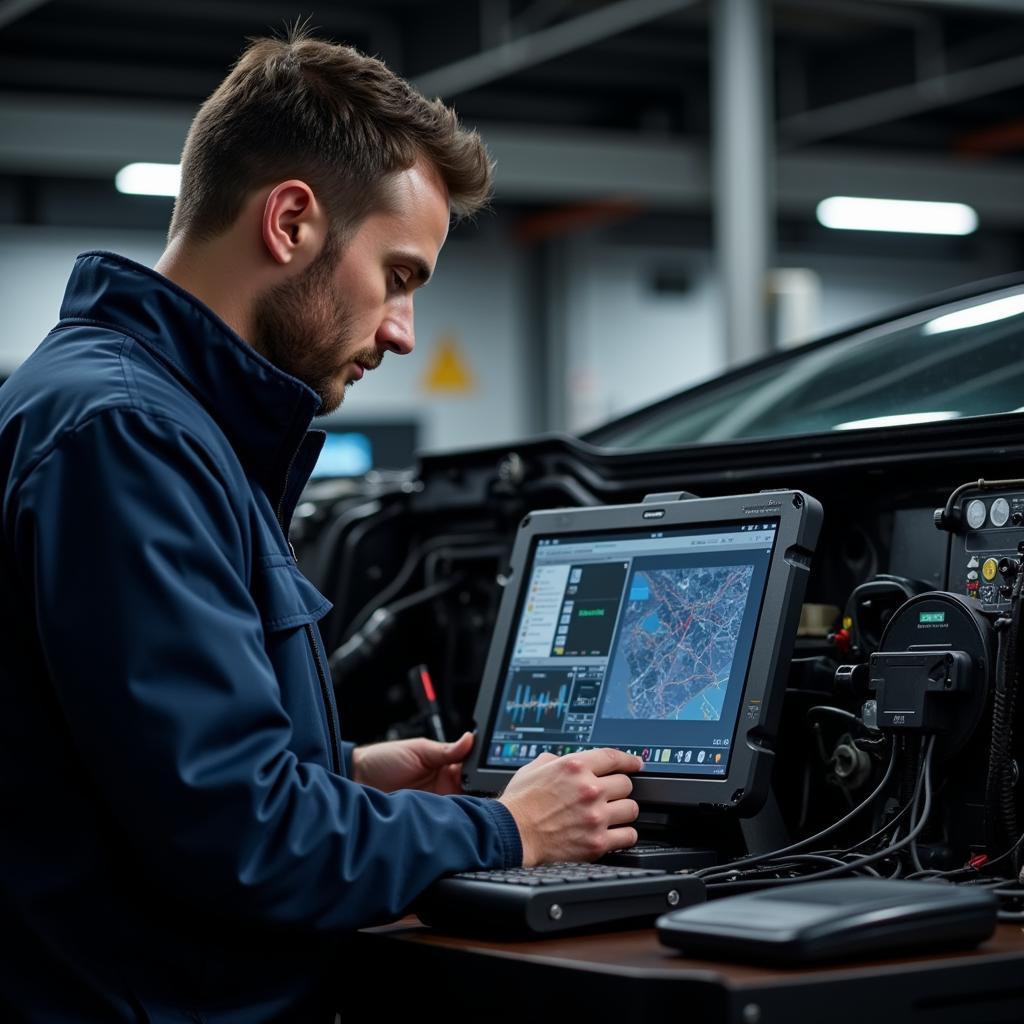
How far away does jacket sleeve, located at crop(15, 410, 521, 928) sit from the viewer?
4.33 ft

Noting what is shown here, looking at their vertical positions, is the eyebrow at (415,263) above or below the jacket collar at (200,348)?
above

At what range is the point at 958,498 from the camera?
171 cm

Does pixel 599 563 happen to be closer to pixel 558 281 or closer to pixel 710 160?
pixel 710 160

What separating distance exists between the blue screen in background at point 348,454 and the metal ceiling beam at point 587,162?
62.5 inches

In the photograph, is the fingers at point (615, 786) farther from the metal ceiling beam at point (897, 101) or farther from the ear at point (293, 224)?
the metal ceiling beam at point (897, 101)

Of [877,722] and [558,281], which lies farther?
[558,281]

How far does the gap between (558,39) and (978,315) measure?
15.0 ft

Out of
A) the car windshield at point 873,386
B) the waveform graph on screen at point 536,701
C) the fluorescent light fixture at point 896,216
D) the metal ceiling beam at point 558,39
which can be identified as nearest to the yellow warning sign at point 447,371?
the fluorescent light fixture at point 896,216

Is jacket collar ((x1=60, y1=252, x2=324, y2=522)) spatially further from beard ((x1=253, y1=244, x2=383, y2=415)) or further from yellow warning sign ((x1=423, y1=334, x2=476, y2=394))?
yellow warning sign ((x1=423, y1=334, x2=476, y2=394))

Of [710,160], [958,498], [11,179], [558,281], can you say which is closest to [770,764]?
[958,498]

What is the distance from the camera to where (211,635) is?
1338 millimetres

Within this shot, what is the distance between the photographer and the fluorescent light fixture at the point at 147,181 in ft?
26.8

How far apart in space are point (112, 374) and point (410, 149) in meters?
0.43

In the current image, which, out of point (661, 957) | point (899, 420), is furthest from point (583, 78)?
point (661, 957)
